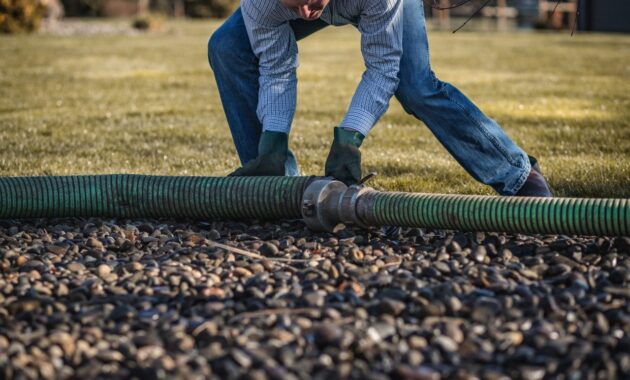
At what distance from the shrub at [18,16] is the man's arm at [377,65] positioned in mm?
19021

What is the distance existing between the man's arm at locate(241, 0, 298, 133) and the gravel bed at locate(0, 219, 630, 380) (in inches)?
23.3

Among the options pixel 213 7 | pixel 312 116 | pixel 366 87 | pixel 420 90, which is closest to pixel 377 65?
pixel 366 87

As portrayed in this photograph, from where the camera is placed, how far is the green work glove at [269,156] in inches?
167

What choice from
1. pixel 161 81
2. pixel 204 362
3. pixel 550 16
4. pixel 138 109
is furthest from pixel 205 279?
pixel 550 16

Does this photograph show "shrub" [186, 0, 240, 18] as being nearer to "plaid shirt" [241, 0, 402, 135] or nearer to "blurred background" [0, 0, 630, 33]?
"blurred background" [0, 0, 630, 33]

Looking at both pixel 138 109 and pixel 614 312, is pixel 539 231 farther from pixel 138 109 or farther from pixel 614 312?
pixel 138 109

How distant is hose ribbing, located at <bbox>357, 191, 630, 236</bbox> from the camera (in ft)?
11.7

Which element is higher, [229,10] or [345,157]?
[345,157]

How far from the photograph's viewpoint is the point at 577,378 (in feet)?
7.86

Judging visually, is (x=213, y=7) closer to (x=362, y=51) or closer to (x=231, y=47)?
(x=231, y=47)

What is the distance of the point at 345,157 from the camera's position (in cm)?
404

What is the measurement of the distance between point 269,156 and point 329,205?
20.5 inches

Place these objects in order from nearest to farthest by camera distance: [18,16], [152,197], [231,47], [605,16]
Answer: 1. [152,197]
2. [231,47]
3. [18,16]
4. [605,16]

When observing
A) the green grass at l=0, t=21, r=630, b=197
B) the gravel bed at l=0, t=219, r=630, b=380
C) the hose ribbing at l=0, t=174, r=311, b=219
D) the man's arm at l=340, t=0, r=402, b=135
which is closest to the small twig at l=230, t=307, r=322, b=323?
the gravel bed at l=0, t=219, r=630, b=380
